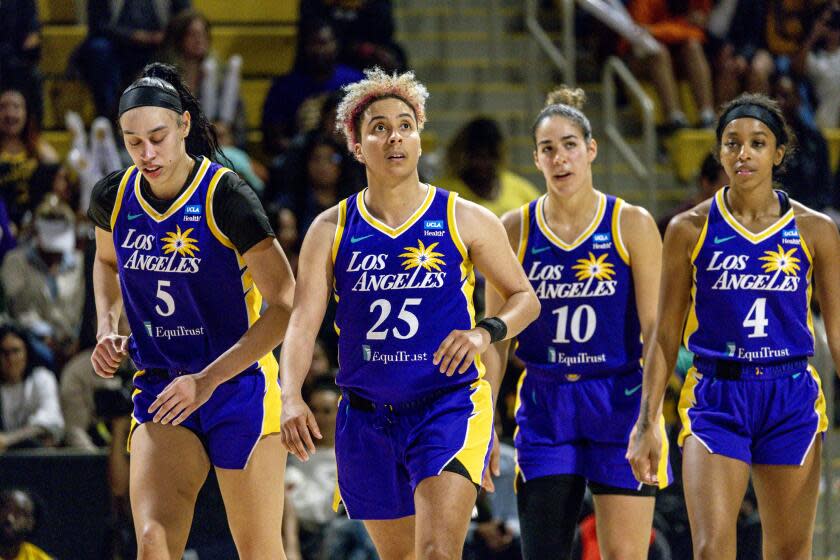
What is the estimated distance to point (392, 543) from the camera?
5.23 m

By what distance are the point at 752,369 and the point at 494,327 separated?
3.95 feet

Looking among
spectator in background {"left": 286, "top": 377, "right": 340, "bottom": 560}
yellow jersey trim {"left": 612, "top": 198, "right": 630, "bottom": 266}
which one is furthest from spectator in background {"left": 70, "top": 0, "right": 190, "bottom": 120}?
yellow jersey trim {"left": 612, "top": 198, "right": 630, "bottom": 266}

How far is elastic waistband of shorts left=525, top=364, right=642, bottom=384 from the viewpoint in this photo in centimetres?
585

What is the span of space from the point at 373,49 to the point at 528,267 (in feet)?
15.5

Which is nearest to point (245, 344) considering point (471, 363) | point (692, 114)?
point (471, 363)

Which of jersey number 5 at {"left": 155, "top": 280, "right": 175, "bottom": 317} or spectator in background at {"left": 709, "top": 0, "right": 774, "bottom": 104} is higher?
spectator in background at {"left": 709, "top": 0, "right": 774, "bottom": 104}

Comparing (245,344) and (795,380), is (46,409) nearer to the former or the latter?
(245,344)

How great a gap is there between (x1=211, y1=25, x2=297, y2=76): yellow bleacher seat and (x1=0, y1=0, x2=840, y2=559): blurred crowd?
2.17ft

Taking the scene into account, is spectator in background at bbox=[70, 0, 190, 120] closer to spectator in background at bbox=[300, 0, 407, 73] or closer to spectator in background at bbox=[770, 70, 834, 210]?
spectator in background at bbox=[300, 0, 407, 73]

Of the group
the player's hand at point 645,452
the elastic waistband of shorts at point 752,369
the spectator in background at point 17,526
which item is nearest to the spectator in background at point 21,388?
the spectator in background at point 17,526

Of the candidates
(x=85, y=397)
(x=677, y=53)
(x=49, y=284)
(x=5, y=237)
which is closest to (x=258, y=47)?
(x=5, y=237)

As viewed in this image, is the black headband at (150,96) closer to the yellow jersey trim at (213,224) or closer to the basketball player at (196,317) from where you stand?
the basketball player at (196,317)

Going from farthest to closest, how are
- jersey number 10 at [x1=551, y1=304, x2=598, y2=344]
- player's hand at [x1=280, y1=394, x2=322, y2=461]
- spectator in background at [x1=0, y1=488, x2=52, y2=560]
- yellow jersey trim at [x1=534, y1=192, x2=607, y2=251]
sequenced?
spectator in background at [x1=0, y1=488, x2=52, y2=560] < yellow jersey trim at [x1=534, y1=192, x2=607, y2=251] < jersey number 10 at [x1=551, y1=304, x2=598, y2=344] < player's hand at [x1=280, y1=394, x2=322, y2=461]

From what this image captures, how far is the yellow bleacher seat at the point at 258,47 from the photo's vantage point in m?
11.3
